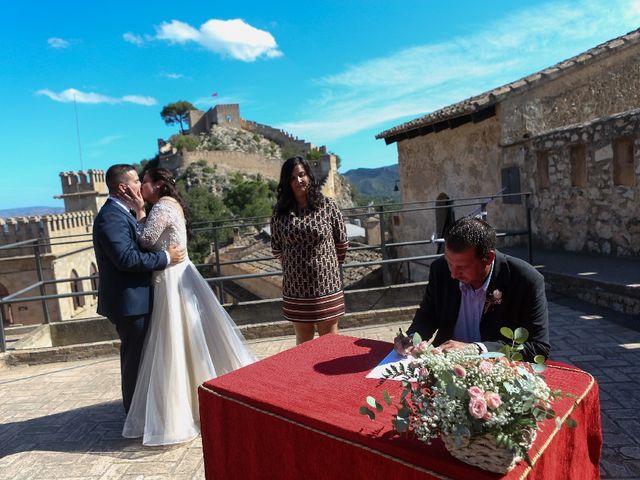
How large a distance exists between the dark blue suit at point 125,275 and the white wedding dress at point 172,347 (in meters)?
0.06

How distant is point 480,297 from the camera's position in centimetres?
191

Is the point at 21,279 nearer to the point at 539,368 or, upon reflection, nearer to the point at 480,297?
the point at 480,297

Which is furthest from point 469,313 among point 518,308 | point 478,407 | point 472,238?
point 478,407

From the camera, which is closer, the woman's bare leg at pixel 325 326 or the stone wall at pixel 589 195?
the woman's bare leg at pixel 325 326

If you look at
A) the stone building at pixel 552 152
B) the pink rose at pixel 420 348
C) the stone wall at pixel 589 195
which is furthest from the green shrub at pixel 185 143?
the pink rose at pixel 420 348

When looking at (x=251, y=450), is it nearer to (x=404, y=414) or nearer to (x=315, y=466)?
(x=315, y=466)

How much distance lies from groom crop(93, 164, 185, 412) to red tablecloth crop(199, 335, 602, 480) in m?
1.28

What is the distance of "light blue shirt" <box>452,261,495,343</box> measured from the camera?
6.30ft

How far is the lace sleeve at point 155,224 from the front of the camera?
2906 millimetres

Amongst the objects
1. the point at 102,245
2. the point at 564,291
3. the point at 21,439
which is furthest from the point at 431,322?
the point at 564,291

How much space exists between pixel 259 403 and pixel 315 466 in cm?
29

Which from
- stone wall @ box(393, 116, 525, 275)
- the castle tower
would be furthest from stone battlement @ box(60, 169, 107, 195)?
stone wall @ box(393, 116, 525, 275)

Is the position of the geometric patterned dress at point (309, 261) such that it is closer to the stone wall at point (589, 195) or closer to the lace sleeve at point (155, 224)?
Answer: the lace sleeve at point (155, 224)

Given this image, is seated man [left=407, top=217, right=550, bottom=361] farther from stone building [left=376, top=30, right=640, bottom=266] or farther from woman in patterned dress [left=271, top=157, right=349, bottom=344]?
Result: stone building [left=376, top=30, right=640, bottom=266]
